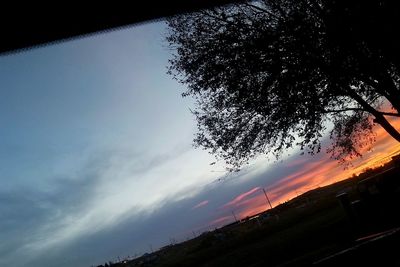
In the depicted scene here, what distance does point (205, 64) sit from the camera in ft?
59.3

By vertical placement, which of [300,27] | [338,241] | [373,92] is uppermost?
[300,27]

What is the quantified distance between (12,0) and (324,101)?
16741 mm

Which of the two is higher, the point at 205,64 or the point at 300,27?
the point at 205,64

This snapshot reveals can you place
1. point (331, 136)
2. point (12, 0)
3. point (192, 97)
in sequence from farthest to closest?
point (331, 136)
point (192, 97)
point (12, 0)

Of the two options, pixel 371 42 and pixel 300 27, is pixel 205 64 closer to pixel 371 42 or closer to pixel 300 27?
pixel 300 27

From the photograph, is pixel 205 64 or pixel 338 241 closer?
pixel 338 241

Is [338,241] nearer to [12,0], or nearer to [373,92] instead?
[373,92]

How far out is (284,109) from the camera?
16.5 m

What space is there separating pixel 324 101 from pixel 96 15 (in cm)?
1644

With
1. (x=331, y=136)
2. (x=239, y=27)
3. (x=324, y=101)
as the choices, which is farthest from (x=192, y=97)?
(x=331, y=136)

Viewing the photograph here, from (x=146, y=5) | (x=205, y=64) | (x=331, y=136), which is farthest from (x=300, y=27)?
(x=146, y=5)

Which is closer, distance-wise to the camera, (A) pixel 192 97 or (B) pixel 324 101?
(B) pixel 324 101

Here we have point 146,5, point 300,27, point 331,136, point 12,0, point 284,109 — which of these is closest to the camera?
point 12,0

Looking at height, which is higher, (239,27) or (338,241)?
(239,27)
